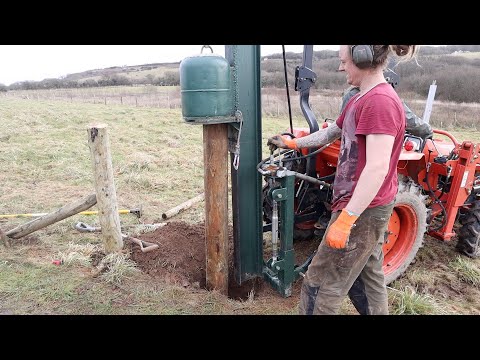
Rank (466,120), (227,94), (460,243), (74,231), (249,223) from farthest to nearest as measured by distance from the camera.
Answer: (466,120)
(74,231)
(460,243)
(249,223)
(227,94)

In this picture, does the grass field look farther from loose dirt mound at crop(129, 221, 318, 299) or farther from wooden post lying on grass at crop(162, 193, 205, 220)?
loose dirt mound at crop(129, 221, 318, 299)

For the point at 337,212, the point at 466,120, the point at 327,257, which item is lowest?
the point at 466,120

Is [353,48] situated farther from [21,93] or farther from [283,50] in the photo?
[21,93]

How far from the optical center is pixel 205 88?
2.86m

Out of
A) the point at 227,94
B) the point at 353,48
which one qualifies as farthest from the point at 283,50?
the point at 353,48

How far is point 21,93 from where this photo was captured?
2809 centimetres

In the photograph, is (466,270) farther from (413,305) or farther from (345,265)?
(345,265)

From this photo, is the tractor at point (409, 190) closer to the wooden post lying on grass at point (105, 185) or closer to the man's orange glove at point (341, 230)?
the man's orange glove at point (341, 230)

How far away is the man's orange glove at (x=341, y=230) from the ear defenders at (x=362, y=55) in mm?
858

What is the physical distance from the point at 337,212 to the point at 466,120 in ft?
59.0

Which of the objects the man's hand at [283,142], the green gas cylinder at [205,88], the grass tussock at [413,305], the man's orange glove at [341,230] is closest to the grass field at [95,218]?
the grass tussock at [413,305]

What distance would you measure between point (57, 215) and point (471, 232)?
4920 millimetres

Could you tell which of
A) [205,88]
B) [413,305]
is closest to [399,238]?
[413,305]

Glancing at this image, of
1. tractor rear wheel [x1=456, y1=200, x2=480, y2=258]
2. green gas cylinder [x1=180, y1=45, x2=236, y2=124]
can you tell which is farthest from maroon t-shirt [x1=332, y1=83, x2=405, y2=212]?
tractor rear wheel [x1=456, y1=200, x2=480, y2=258]
